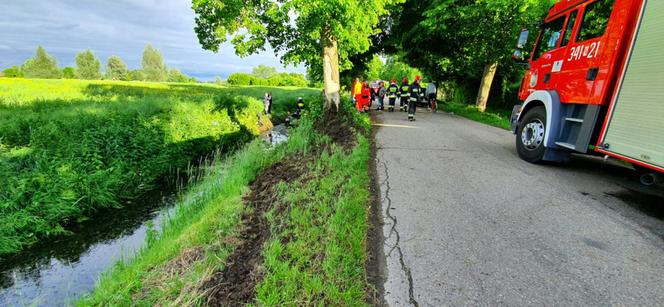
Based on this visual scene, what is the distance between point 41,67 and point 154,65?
32.4 meters

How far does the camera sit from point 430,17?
1326 cm

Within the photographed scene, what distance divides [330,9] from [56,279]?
7319mm

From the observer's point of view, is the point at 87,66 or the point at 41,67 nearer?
the point at 41,67

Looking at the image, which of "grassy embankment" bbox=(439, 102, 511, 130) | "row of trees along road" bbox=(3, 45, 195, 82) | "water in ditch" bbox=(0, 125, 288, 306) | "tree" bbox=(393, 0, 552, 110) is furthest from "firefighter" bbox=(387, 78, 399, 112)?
"row of trees along road" bbox=(3, 45, 195, 82)

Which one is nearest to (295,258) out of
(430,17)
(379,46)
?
(430,17)

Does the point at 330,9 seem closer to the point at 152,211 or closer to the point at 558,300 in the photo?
the point at 152,211

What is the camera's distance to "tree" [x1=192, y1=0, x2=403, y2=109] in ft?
26.0

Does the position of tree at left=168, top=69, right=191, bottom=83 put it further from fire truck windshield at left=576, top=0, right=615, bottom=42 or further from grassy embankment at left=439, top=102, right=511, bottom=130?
fire truck windshield at left=576, top=0, right=615, bottom=42

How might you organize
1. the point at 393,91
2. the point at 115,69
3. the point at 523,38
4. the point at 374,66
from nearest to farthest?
the point at 523,38 → the point at 393,91 → the point at 374,66 → the point at 115,69

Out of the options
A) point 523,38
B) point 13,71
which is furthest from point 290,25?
point 13,71

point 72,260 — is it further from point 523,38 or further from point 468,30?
point 468,30

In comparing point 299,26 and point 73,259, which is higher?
point 299,26

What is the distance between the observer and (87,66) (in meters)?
83.0

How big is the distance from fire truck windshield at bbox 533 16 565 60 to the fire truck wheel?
4.13 ft
